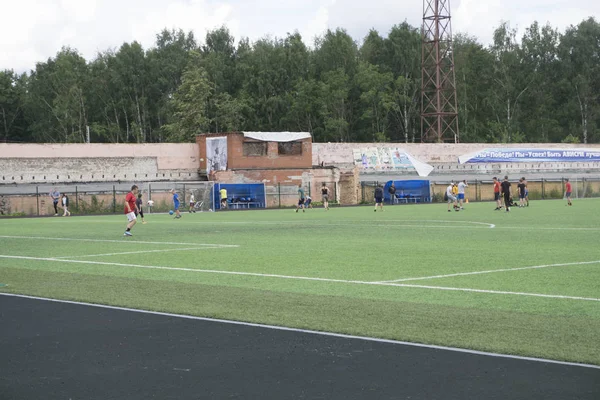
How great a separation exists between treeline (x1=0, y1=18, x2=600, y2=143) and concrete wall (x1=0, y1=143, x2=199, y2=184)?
22.3 meters

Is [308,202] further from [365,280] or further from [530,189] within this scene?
[365,280]

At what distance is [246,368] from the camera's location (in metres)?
8.56

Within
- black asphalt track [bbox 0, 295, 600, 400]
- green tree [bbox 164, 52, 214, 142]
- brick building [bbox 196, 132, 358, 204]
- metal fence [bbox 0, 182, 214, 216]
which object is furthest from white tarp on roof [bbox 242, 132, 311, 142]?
black asphalt track [bbox 0, 295, 600, 400]

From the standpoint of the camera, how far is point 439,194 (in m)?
75.0

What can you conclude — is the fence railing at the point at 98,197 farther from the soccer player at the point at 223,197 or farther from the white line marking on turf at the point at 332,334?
the white line marking on turf at the point at 332,334

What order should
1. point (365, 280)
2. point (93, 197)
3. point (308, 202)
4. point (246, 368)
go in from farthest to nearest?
point (93, 197), point (308, 202), point (365, 280), point (246, 368)

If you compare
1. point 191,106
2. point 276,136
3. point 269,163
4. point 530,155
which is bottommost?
point 269,163

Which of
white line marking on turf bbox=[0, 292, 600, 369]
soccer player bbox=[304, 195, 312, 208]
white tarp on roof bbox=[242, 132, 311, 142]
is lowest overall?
white line marking on turf bbox=[0, 292, 600, 369]

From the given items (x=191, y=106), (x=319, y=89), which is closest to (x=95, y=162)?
(x=191, y=106)

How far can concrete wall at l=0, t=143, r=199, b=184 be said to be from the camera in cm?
6900

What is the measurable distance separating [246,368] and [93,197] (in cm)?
5741

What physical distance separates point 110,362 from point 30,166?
63.4 meters

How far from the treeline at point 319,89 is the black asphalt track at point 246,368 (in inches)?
3445

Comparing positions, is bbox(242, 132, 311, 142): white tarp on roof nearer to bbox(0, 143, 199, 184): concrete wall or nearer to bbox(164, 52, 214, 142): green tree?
bbox(0, 143, 199, 184): concrete wall
